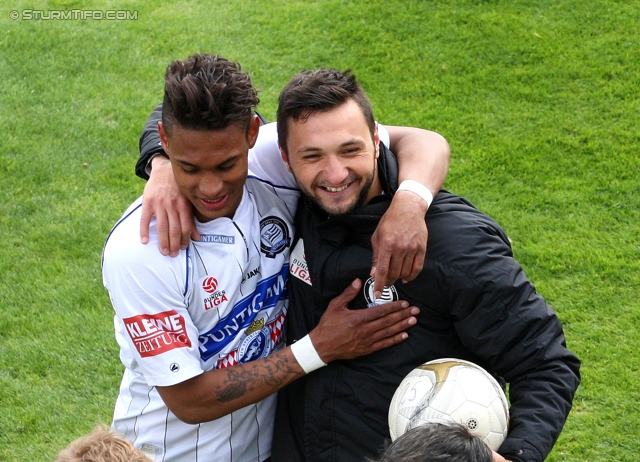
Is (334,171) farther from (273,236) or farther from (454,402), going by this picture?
(454,402)

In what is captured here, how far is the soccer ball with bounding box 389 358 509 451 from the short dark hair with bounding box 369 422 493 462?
40 cm

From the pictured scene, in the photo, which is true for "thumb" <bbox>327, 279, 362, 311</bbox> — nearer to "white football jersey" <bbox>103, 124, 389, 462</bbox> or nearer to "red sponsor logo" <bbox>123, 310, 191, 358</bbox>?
"white football jersey" <bbox>103, 124, 389, 462</bbox>

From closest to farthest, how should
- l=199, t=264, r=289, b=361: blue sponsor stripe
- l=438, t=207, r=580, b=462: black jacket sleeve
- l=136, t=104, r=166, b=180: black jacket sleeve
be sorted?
l=438, t=207, r=580, b=462: black jacket sleeve → l=199, t=264, r=289, b=361: blue sponsor stripe → l=136, t=104, r=166, b=180: black jacket sleeve

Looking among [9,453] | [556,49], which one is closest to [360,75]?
[556,49]

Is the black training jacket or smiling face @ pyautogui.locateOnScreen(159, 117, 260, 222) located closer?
the black training jacket

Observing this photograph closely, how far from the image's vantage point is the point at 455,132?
7.51 meters

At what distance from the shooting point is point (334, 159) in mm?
3100

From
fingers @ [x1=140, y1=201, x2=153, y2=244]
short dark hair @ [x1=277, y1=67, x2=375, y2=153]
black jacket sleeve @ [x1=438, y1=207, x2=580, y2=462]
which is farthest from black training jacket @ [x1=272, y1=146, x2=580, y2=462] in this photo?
fingers @ [x1=140, y1=201, x2=153, y2=244]

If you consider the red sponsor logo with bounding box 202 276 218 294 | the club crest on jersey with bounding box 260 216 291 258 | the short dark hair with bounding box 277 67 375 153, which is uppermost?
the short dark hair with bounding box 277 67 375 153

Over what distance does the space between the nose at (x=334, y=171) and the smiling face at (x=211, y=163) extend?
0.32m

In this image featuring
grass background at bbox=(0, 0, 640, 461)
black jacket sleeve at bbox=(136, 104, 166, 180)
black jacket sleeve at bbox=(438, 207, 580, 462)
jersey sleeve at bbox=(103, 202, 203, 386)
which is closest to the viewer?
black jacket sleeve at bbox=(438, 207, 580, 462)

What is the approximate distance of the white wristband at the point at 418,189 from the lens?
9.99ft


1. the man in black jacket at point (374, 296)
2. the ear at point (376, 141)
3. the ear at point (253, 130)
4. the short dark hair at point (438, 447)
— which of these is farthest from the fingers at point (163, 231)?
the short dark hair at point (438, 447)

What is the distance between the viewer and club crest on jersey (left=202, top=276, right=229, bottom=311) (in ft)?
10.3
